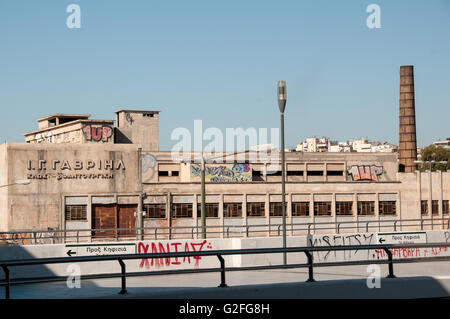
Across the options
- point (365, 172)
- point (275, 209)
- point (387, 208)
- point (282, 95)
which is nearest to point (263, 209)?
point (275, 209)

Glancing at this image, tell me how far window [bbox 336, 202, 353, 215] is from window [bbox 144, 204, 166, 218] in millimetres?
17165

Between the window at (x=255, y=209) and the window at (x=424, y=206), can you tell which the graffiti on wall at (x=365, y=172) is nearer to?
the window at (x=424, y=206)

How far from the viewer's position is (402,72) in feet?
253

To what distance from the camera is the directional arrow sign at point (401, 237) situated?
32.4 m

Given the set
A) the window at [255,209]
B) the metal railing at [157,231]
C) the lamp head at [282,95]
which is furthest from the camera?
the window at [255,209]

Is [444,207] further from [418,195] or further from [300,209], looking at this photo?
[300,209]

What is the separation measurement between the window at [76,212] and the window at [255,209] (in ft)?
49.0

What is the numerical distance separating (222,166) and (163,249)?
3902 cm

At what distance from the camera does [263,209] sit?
217 feet

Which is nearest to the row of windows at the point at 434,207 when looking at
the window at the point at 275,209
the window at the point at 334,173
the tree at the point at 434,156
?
the window at the point at 334,173

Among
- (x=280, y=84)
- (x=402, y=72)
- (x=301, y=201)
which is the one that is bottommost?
(x=301, y=201)

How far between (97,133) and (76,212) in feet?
135
